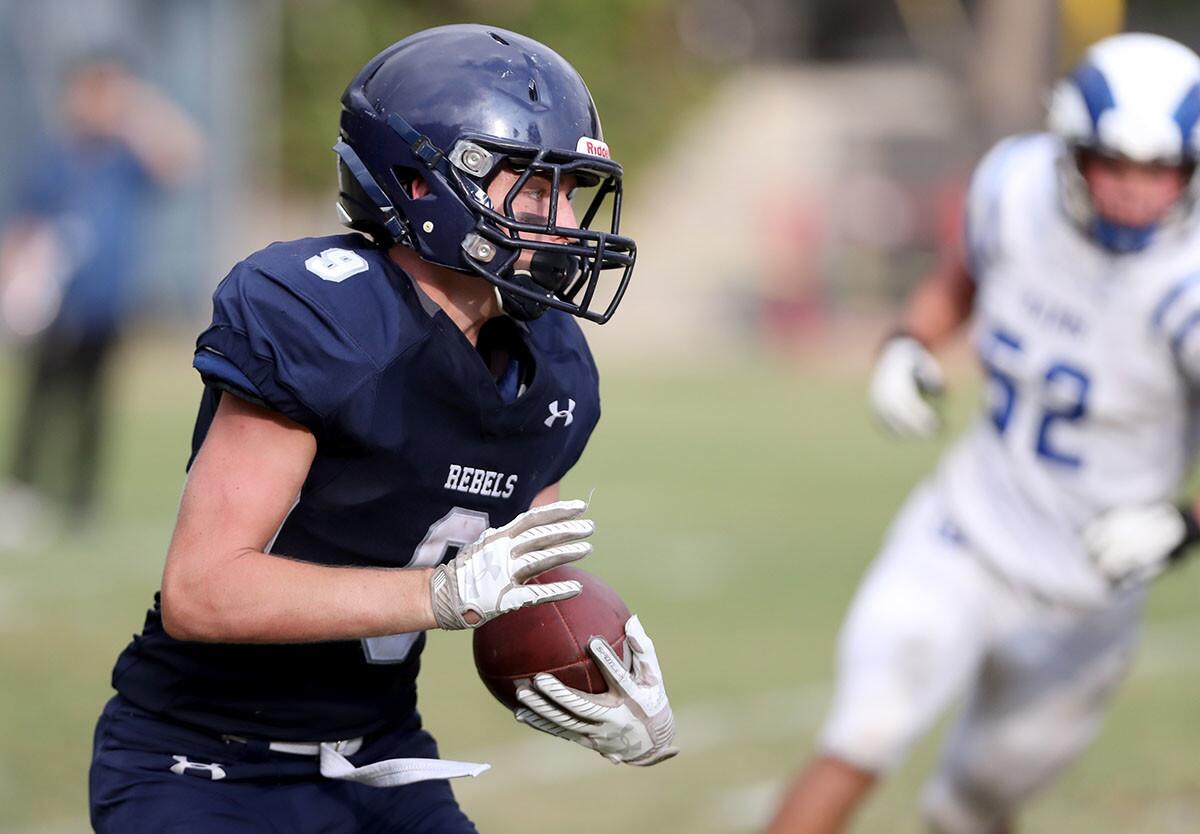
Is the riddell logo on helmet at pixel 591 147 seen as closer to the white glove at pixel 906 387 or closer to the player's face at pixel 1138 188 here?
the player's face at pixel 1138 188

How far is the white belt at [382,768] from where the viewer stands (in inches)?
102

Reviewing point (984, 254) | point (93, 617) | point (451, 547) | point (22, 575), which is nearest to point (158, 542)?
point (22, 575)

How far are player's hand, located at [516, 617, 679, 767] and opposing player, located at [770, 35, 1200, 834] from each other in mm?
1130

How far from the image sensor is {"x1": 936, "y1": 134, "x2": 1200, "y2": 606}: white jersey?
3883mm

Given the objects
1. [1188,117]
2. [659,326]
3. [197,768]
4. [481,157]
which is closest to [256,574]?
[197,768]

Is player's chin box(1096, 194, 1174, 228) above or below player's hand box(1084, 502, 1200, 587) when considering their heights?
above

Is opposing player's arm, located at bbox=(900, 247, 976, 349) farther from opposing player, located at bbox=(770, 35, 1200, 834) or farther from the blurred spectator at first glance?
the blurred spectator

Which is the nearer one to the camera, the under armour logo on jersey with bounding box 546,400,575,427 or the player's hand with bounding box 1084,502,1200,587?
the under armour logo on jersey with bounding box 546,400,575,427

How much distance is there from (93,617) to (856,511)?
173 inches

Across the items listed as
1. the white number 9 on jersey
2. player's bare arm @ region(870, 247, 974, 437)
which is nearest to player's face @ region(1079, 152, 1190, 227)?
player's bare arm @ region(870, 247, 974, 437)

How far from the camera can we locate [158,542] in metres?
7.78

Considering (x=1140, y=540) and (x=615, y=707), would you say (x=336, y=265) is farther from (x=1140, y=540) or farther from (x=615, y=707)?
(x=1140, y=540)

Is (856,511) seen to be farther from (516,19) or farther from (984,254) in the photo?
(516,19)

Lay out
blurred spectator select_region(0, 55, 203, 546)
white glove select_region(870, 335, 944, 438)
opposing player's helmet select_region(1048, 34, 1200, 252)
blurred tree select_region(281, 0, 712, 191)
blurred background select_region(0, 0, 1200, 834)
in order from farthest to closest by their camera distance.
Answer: blurred tree select_region(281, 0, 712, 191), blurred spectator select_region(0, 55, 203, 546), blurred background select_region(0, 0, 1200, 834), white glove select_region(870, 335, 944, 438), opposing player's helmet select_region(1048, 34, 1200, 252)
